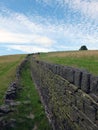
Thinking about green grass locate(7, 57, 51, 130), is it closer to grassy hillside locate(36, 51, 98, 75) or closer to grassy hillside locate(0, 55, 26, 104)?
grassy hillside locate(0, 55, 26, 104)

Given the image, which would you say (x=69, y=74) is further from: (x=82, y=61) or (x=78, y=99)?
(x=82, y=61)

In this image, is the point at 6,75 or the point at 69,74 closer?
the point at 69,74

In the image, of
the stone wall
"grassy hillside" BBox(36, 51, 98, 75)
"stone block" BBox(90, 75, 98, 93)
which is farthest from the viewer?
"grassy hillside" BBox(36, 51, 98, 75)

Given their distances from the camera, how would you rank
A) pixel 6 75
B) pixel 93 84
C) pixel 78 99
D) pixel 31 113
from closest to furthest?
pixel 93 84
pixel 78 99
pixel 31 113
pixel 6 75

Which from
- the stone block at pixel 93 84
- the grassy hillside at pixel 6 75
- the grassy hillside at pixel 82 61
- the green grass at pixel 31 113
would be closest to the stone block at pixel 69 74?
the grassy hillside at pixel 82 61

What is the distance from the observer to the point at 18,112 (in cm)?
1662

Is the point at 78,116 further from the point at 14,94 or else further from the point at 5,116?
the point at 14,94

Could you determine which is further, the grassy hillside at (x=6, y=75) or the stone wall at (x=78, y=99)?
the grassy hillside at (x=6, y=75)

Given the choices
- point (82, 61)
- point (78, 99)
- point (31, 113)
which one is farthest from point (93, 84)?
point (82, 61)

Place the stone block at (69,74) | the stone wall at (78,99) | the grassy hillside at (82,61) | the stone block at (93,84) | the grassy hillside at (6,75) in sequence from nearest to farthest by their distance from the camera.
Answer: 1. the stone block at (93,84)
2. the stone wall at (78,99)
3. the stone block at (69,74)
4. the grassy hillside at (82,61)
5. the grassy hillside at (6,75)

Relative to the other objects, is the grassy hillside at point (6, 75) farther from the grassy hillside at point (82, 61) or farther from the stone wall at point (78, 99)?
the stone wall at point (78, 99)

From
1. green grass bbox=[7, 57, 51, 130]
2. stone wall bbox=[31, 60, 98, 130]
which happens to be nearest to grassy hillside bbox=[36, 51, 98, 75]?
stone wall bbox=[31, 60, 98, 130]

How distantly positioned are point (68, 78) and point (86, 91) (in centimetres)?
210

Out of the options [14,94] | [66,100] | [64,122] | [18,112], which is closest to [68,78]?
[66,100]
